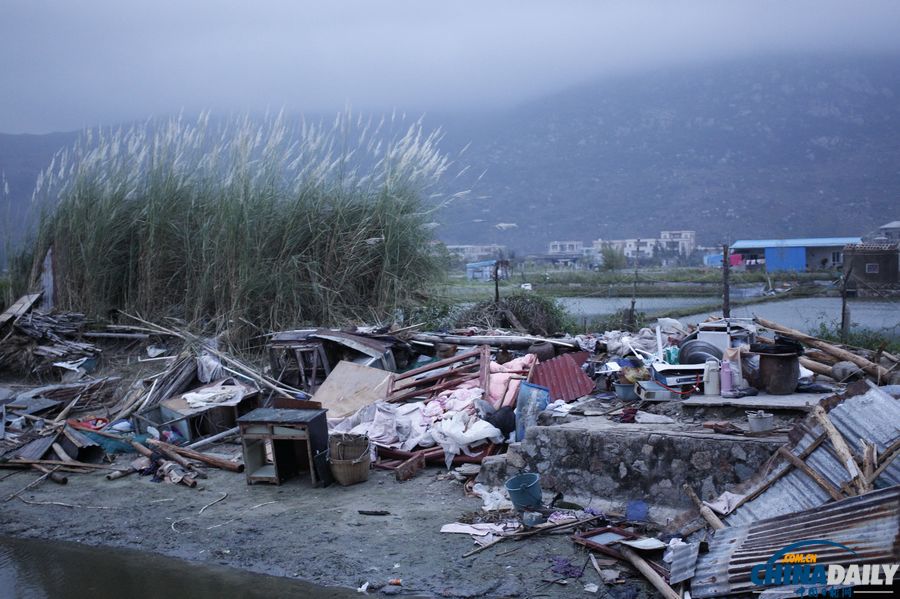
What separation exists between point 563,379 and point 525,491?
262 centimetres

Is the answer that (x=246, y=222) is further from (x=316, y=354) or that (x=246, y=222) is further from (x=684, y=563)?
(x=684, y=563)

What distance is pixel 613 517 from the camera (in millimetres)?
5773

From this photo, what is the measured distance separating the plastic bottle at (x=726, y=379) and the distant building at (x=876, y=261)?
1226cm

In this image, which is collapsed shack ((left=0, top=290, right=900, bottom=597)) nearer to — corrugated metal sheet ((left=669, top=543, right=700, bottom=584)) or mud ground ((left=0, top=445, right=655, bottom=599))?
corrugated metal sheet ((left=669, top=543, right=700, bottom=584))

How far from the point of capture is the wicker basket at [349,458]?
23.2ft

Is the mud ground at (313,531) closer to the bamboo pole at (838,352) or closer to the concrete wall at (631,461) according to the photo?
the concrete wall at (631,461)

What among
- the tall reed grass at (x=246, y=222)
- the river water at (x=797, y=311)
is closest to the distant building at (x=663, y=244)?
the river water at (x=797, y=311)

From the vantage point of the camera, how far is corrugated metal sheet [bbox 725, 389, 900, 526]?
4.66 metres

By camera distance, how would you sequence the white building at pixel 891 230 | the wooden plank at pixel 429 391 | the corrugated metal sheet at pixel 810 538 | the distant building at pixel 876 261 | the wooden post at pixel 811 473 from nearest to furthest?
the corrugated metal sheet at pixel 810 538, the wooden post at pixel 811 473, the wooden plank at pixel 429 391, the distant building at pixel 876 261, the white building at pixel 891 230

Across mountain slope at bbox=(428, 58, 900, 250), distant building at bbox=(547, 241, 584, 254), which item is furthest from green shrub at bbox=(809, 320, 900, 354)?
distant building at bbox=(547, 241, 584, 254)

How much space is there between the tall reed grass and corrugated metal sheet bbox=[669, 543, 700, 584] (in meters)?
7.57

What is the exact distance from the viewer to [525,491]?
5828mm

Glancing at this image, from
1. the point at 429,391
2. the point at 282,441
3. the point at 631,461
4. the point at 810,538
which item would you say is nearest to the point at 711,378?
the point at 631,461

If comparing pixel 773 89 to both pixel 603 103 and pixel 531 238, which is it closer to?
pixel 603 103
